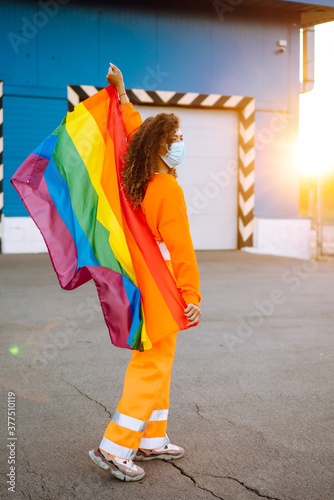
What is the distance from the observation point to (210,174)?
1519cm

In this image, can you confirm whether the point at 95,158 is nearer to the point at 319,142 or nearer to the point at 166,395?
the point at 166,395

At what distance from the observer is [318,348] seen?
5.39 meters

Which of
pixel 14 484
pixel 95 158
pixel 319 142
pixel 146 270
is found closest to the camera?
pixel 14 484

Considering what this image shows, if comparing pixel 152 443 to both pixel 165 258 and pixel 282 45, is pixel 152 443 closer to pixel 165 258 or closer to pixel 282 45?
pixel 165 258

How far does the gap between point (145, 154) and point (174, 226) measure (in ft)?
1.40

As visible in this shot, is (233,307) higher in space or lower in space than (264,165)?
A: lower

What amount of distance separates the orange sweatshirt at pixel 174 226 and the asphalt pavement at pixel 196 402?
91 centimetres

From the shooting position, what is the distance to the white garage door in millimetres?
14979

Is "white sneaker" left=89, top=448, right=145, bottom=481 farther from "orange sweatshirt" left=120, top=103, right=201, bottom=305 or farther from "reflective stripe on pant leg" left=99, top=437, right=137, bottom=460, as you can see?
"orange sweatshirt" left=120, top=103, right=201, bottom=305

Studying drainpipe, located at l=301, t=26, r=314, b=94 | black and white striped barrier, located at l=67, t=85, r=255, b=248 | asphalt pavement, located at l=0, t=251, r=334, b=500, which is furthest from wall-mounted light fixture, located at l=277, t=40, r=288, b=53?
asphalt pavement, located at l=0, t=251, r=334, b=500

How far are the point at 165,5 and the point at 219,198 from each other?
503 cm

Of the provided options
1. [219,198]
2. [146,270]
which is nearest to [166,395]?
[146,270]

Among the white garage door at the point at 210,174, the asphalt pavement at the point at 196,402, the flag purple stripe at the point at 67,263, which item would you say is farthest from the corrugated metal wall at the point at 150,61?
the flag purple stripe at the point at 67,263

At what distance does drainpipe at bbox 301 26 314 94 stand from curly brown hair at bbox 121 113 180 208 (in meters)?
13.8
